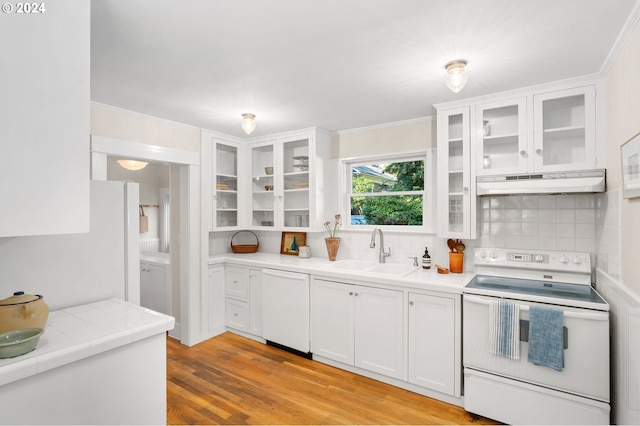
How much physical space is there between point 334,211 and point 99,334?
9.18 ft

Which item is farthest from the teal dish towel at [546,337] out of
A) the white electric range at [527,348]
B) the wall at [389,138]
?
the wall at [389,138]

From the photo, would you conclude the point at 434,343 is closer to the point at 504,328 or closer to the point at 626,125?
the point at 504,328

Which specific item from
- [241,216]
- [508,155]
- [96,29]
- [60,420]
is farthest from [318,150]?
[60,420]

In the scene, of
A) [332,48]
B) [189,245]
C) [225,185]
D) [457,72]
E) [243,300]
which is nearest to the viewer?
[332,48]

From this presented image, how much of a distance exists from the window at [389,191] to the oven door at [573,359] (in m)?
1.28

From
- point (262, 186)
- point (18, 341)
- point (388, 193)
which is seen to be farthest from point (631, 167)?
point (262, 186)

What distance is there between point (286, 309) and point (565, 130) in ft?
9.27

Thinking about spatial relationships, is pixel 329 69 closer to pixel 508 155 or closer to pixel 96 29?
pixel 96 29

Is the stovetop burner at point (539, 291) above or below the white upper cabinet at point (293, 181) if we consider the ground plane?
below

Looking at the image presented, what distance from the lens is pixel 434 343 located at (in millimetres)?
2570

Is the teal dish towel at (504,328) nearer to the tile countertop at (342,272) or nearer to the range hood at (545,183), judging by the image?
the tile countertop at (342,272)

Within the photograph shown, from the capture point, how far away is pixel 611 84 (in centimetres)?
207

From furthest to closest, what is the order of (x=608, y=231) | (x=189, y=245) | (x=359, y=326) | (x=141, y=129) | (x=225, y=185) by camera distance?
(x=225, y=185)
(x=189, y=245)
(x=141, y=129)
(x=359, y=326)
(x=608, y=231)

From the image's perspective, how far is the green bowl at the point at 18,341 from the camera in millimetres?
1095
